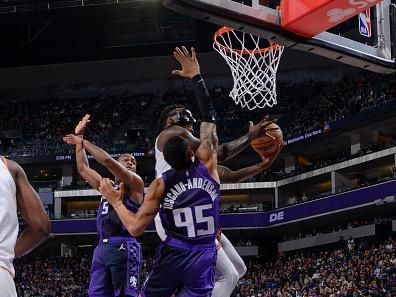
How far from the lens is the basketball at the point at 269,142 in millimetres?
7133

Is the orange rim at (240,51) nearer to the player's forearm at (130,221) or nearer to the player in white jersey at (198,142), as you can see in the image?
the player in white jersey at (198,142)

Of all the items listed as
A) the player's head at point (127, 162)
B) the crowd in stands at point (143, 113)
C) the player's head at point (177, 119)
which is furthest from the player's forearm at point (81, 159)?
the crowd in stands at point (143, 113)

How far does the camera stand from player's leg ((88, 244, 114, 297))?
7191mm

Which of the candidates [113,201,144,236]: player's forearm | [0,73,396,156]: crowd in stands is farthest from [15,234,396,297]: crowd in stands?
[113,201,144,236]: player's forearm

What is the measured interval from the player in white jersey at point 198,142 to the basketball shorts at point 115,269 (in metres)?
0.97

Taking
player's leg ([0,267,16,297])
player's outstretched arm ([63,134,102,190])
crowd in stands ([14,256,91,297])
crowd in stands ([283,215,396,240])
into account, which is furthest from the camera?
crowd in stands ([283,215,396,240])

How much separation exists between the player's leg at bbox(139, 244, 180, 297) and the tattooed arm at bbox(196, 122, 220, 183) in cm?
69

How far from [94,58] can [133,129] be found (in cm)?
396

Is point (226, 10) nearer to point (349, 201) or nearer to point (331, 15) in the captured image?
point (331, 15)

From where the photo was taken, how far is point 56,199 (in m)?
33.2

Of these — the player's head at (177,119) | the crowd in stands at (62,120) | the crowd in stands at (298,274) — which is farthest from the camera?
the crowd in stands at (62,120)

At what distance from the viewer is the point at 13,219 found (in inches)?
126

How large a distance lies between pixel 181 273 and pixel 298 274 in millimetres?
20550

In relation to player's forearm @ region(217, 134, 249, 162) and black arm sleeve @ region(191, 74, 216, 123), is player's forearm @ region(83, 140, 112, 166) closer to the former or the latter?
player's forearm @ region(217, 134, 249, 162)
